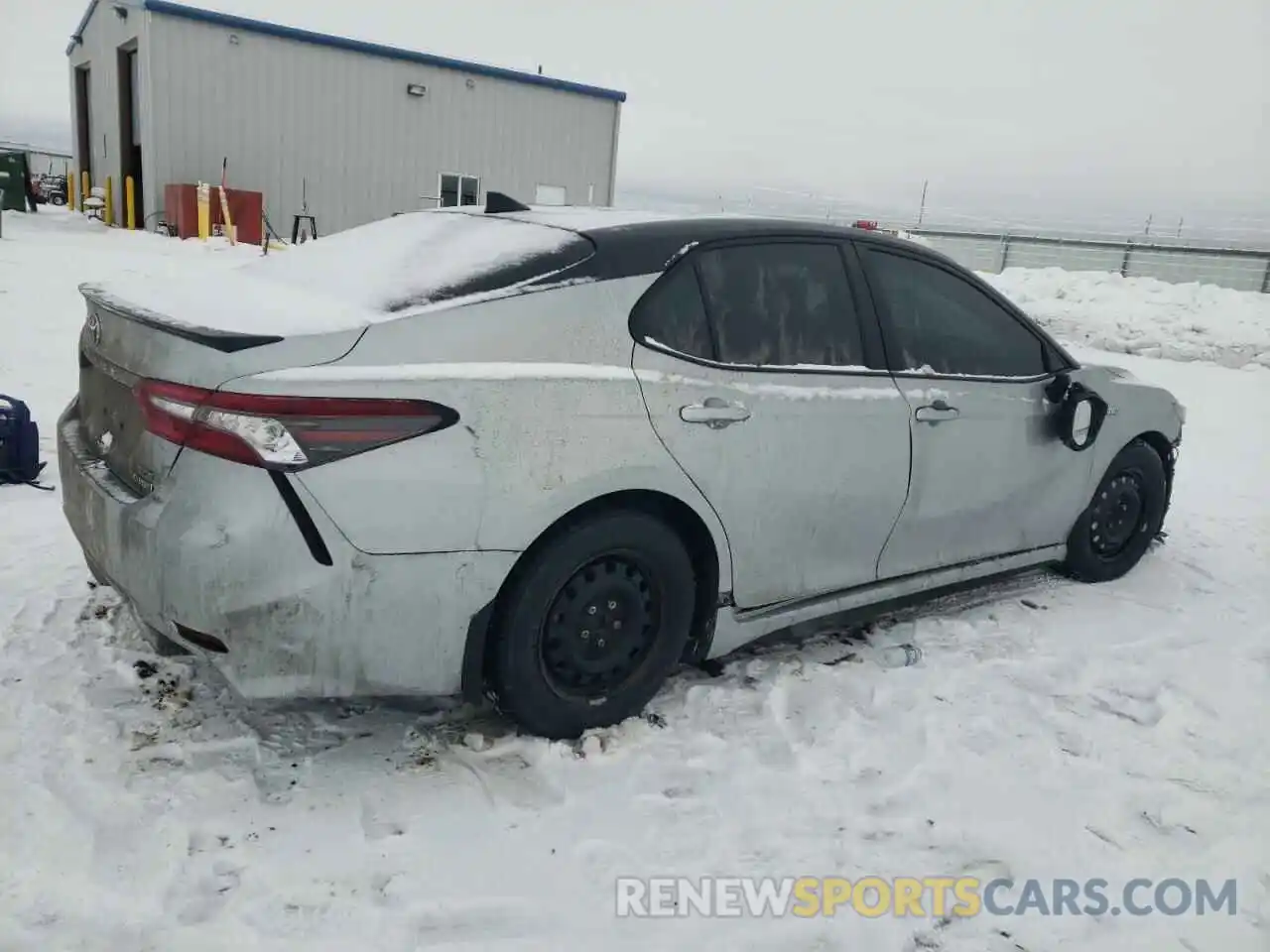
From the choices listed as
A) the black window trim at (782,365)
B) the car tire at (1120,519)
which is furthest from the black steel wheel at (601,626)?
the car tire at (1120,519)

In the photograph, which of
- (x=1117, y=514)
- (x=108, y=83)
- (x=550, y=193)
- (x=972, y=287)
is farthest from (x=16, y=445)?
(x=550, y=193)

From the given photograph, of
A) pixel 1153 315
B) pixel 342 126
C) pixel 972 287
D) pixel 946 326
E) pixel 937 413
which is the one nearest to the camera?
pixel 937 413

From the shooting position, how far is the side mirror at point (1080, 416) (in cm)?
405

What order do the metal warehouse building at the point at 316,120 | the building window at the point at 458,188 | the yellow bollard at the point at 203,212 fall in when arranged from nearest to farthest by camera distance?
the yellow bollard at the point at 203,212 → the metal warehouse building at the point at 316,120 → the building window at the point at 458,188

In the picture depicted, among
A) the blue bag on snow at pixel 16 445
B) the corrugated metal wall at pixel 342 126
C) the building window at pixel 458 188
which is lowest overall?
the blue bag on snow at pixel 16 445

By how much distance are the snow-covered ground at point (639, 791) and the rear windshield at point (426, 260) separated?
0.36 meters

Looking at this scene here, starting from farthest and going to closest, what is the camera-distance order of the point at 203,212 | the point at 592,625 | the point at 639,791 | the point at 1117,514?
1. the point at 203,212
2. the point at 1117,514
3. the point at 592,625
4. the point at 639,791

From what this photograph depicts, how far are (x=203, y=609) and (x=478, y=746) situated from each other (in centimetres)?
90

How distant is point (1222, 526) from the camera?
5.75 m

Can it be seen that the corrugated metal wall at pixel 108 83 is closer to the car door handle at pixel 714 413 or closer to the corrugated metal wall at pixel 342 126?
the corrugated metal wall at pixel 342 126

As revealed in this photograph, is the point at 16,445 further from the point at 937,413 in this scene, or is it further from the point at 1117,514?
the point at 1117,514

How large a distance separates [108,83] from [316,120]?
4440 millimetres

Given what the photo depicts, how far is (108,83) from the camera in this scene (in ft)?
62.5

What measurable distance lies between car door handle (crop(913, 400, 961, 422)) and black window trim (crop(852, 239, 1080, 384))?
11cm
